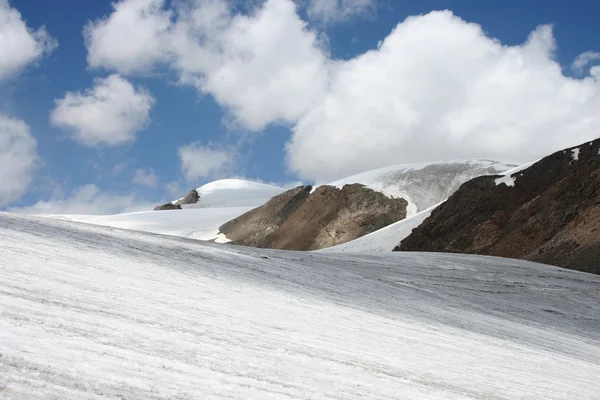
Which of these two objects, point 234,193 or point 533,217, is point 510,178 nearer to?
point 533,217

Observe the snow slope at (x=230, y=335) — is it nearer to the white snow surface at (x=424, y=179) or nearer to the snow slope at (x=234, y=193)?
the white snow surface at (x=424, y=179)

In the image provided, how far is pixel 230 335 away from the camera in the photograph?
374 cm

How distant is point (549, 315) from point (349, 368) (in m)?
8.56

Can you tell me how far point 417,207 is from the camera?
6488 cm

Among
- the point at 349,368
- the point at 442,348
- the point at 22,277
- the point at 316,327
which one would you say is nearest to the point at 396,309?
the point at 442,348

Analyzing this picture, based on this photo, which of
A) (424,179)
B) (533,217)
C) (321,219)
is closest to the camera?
(533,217)

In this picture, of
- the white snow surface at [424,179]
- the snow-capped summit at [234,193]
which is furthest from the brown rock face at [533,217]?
the snow-capped summit at [234,193]

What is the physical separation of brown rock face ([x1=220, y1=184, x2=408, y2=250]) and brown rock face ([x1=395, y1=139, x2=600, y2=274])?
57.4ft

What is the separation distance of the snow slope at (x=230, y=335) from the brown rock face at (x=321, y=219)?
172 ft

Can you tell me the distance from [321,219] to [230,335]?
60.6 metres

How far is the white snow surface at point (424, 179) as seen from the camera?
219ft

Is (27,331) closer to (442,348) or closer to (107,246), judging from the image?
(442,348)

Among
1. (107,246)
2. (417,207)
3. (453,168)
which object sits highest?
(453,168)

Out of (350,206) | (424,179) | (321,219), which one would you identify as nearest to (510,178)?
(350,206)
